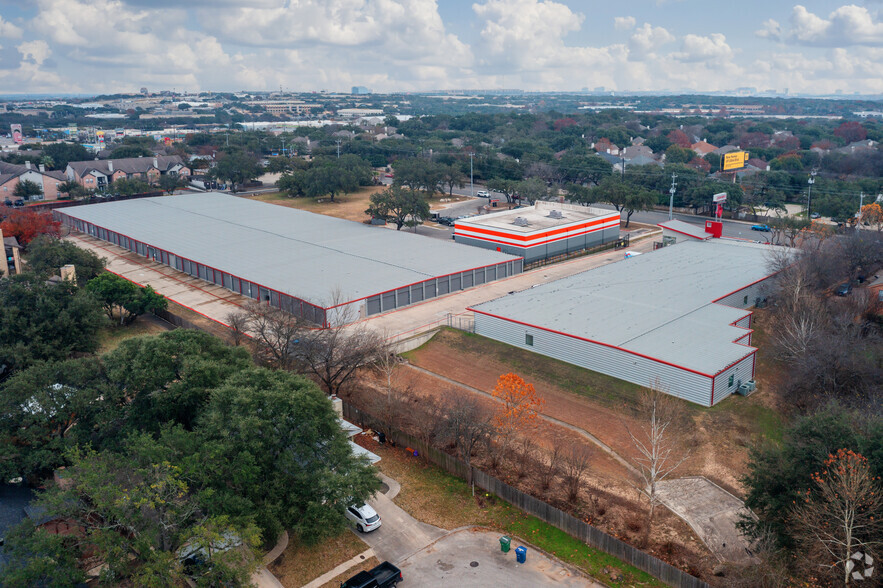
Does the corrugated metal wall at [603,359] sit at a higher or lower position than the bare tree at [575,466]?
higher

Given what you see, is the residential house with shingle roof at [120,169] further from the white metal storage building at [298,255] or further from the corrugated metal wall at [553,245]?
the corrugated metal wall at [553,245]

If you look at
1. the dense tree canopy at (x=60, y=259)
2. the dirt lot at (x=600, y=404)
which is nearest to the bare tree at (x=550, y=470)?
the dirt lot at (x=600, y=404)

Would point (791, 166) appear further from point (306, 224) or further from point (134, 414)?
point (134, 414)

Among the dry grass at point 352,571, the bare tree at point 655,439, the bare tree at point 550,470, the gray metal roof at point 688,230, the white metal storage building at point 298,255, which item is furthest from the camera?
the gray metal roof at point 688,230

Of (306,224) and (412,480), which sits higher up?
(306,224)

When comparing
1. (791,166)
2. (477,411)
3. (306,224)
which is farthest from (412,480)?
(791,166)

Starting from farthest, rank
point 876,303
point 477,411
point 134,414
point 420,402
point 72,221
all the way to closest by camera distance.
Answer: point 72,221 → point 876,303 → point 420,402 → point 477,411 → point 134,414

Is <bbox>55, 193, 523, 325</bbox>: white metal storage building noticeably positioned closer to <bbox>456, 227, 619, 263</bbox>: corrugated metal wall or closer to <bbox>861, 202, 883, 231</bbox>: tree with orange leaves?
<bbox>456, 227, 619, 263</bbox>: corrugated metal wall
